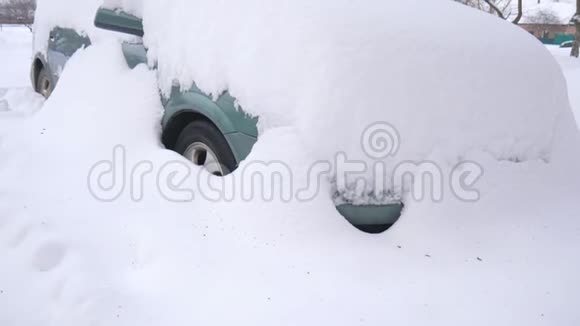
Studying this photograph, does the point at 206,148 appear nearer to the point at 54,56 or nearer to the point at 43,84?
the point at 54,56

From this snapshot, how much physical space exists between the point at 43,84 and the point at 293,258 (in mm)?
4387

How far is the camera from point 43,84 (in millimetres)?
4844

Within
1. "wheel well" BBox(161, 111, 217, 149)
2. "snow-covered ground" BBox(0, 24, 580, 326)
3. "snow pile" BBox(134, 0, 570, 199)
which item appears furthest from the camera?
"wheel well" BBox(161, 111, 217, 149)

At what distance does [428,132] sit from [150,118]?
167 centimetres

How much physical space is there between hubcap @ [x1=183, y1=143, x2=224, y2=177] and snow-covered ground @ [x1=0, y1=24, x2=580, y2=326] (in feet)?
0.29

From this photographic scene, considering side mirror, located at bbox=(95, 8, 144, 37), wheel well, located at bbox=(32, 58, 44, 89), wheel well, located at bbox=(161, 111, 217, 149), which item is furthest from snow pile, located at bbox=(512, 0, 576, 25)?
wheel well, located at bbox=(161, 111, 217, 149)

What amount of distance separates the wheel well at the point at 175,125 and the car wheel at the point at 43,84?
282 cm

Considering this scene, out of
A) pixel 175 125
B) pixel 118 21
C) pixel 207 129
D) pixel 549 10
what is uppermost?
pixel 549 10

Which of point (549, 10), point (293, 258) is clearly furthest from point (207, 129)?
point (549, 10)

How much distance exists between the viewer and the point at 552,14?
155 ft

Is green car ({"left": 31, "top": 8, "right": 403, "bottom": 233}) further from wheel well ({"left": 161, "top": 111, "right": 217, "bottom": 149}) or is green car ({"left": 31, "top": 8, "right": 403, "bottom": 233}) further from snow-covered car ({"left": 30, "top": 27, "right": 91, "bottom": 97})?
snow-covered car ({"left": 30, "top": 27, "right": 91, "bottom": 97})

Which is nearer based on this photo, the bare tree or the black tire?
the black tire

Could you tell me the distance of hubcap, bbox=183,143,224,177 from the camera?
2.23 meters

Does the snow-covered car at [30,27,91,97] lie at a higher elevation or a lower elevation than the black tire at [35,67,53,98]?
higher
